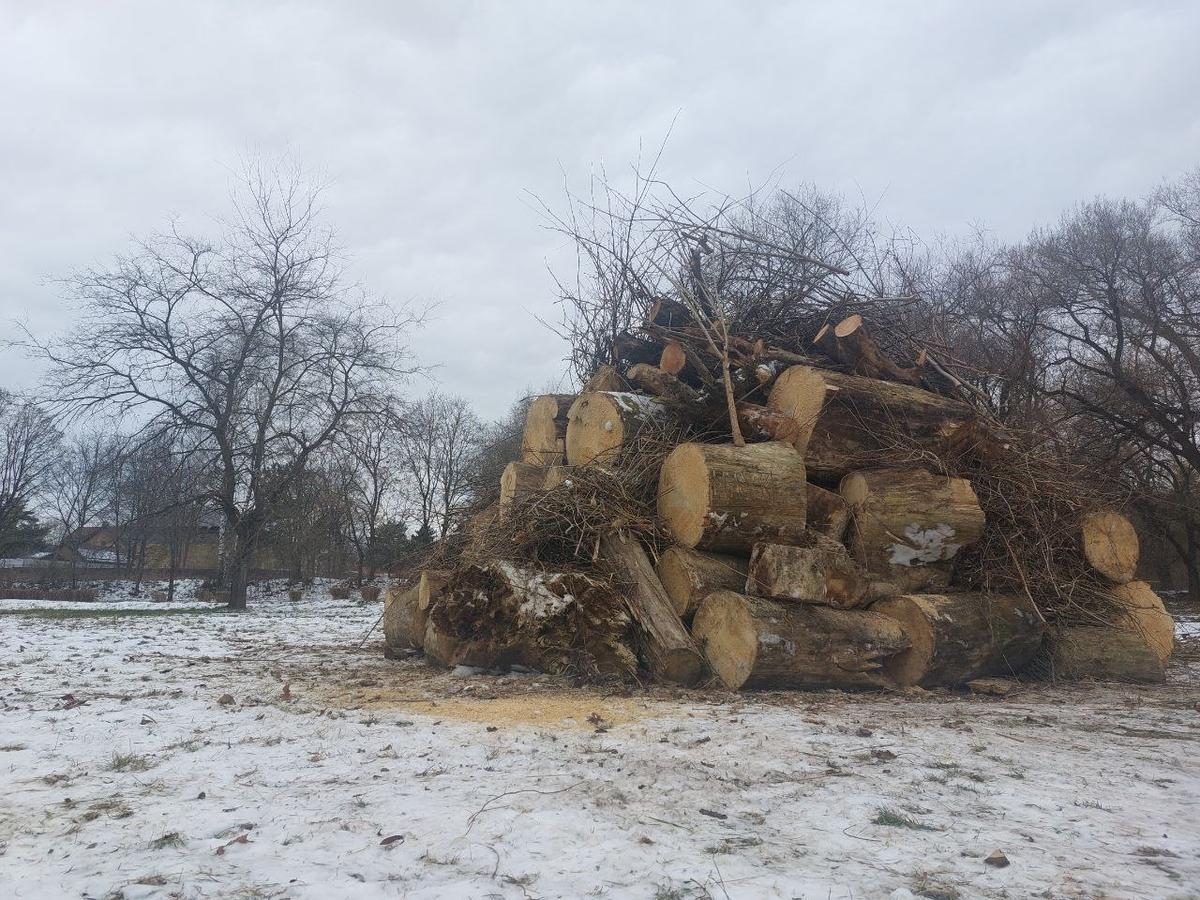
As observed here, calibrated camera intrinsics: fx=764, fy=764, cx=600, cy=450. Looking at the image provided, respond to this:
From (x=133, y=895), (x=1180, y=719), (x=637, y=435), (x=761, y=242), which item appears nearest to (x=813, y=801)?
(x=133, y=895)

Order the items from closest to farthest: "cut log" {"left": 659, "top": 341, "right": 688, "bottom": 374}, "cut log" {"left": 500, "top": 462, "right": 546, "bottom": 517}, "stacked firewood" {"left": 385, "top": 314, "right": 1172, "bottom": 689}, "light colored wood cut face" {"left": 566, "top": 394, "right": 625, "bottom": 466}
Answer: "stacked firewood" {"left": 385, "top": 314, "right": 1172, "bottom": 689} < "light colored wood cut face" {"left": 566, "top": 394, "right": 625, "bottom": 466} < "cut log" {"left": 500, "top": 462, "right": 546, "bottom": 517} < "cut log" {"left": 659, "top": 341, "right": 688, "bottom": 374}

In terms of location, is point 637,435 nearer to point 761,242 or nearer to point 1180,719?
point 761,242

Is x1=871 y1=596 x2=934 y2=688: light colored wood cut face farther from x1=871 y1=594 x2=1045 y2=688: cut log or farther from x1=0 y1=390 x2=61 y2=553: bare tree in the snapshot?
x1=0 y1=390 x2=61 y2=553: bare tree

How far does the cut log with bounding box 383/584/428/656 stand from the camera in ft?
22.8

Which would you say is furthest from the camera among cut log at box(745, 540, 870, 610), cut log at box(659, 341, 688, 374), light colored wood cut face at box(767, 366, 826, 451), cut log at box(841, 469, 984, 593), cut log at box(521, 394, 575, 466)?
cut log at box(521, 394, 575, 466)

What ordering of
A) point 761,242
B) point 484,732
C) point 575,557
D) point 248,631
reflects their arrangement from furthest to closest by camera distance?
point 248,631, point 761,242, point 575,557, point 484,732

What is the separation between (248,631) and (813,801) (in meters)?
8.88

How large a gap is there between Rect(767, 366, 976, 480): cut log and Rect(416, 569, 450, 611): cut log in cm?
323

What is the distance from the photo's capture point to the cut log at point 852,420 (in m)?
6.24

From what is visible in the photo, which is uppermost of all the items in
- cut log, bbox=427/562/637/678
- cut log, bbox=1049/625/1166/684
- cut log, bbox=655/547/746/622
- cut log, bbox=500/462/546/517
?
cut log, bbox=500/462/546/517

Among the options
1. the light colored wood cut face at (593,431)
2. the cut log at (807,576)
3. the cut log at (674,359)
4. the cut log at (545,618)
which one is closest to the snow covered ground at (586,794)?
the cut log at (545,618)

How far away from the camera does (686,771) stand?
3176mm

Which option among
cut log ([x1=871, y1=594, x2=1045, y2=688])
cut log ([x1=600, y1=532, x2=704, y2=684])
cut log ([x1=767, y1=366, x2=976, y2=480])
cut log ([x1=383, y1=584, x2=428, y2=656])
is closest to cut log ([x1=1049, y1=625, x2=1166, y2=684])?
cut log ([x1=871, y1=594, x2=1045, y2=688])

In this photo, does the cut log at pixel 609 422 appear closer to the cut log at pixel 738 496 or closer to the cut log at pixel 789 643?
the cut log at pixel 738 496
